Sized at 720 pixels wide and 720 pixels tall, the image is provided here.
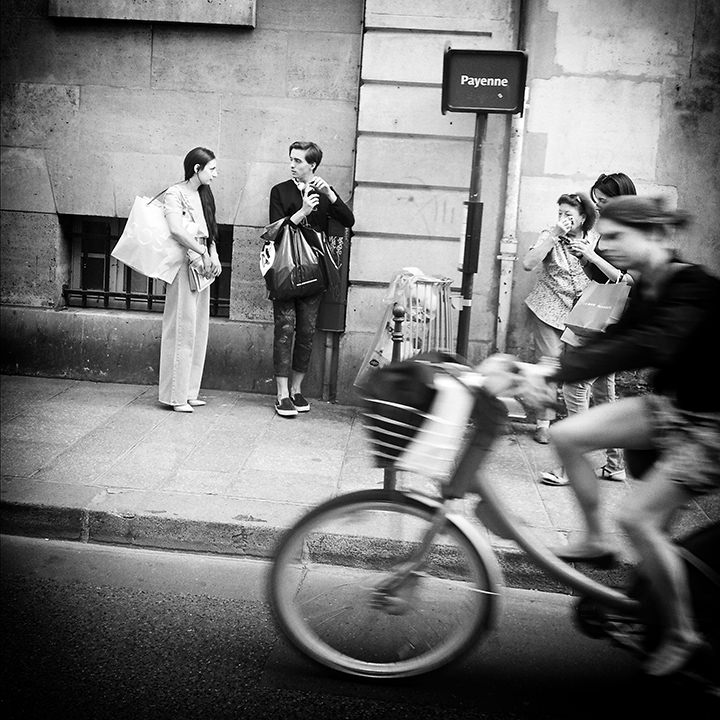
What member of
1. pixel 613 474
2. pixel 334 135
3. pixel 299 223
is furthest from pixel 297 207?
pixel 613 474

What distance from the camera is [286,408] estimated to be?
7281mm

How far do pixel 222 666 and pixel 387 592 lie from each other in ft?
2.26

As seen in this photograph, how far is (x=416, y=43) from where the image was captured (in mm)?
7422

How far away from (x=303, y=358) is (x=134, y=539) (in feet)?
9.18

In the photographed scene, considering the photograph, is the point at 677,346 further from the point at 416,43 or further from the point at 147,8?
the point at 147,8

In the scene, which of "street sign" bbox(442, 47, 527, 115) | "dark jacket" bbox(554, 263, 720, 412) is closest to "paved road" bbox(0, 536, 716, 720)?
"dark jacket" bbox(554, 263, 720, 412)

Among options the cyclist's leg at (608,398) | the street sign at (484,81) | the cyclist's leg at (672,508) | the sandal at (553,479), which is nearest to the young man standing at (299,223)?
the street sign at (484,81)

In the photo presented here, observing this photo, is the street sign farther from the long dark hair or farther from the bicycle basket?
the bicycle basket

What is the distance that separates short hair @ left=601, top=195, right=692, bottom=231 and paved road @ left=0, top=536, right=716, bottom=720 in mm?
1728

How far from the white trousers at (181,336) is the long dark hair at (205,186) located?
0.39m

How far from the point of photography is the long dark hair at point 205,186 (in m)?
6.98

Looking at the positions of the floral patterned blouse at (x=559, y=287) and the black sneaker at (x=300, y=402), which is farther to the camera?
the black sneaker at (x=300, y=402)

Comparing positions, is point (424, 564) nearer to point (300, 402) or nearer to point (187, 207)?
point (300, 402)

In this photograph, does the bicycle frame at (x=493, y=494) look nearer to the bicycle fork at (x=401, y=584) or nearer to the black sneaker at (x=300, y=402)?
the bicycle fork at (x=401, y=584)
